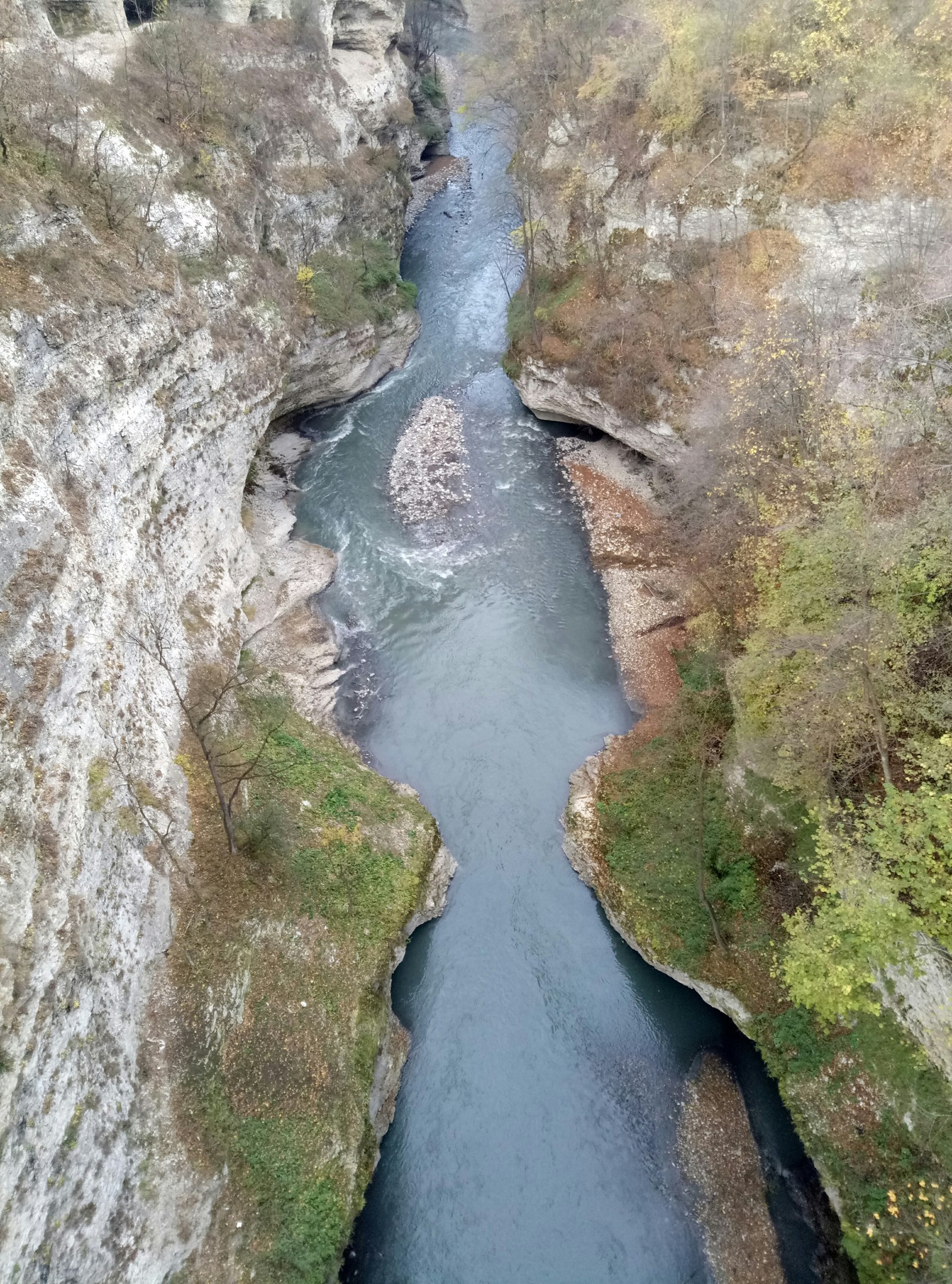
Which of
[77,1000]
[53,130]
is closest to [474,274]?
[53,130]

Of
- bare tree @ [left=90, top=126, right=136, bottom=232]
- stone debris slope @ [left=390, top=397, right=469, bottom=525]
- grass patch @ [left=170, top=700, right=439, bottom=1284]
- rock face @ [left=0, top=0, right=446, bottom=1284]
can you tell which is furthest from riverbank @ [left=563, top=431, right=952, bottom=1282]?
bare tree @ [left=90, top=126, right=136, bottom=232]

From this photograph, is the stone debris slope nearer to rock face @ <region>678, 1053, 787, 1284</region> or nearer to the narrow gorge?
the narrow gorge

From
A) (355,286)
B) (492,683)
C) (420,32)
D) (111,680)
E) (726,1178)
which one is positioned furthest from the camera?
(420,32)

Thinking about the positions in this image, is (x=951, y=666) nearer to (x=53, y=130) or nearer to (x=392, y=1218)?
(x=392, y=1218)

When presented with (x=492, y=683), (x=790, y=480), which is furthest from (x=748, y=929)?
(x=790, y=480)

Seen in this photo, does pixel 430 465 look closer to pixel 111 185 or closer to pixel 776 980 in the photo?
pixel 111 185

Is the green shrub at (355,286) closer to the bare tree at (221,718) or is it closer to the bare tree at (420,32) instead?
the bare tree at (221,718)
